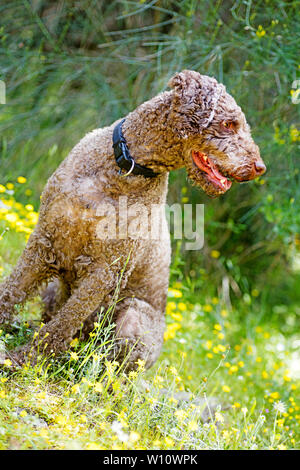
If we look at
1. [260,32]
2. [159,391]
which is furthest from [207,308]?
[260,32]

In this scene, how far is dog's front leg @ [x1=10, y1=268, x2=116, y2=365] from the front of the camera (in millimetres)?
2676

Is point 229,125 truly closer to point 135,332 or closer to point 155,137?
point 155,137

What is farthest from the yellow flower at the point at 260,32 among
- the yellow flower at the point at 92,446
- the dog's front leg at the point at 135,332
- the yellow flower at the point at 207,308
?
the yellow flower at the point at 92,446

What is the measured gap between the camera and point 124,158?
256 cm

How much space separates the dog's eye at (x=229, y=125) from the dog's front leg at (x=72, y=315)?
895 millimetres

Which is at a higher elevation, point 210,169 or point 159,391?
point 210,169

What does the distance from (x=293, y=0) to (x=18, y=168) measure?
3021 millimetres

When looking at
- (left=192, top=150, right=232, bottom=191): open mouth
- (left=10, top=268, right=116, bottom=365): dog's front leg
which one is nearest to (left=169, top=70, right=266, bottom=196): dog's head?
(left=192, top=150, right=232, bottom=191): open mouth

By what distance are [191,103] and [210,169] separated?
325mm

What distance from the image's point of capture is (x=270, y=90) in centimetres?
511

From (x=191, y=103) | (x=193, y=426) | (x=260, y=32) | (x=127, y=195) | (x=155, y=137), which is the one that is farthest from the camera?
(x=260, y=32)

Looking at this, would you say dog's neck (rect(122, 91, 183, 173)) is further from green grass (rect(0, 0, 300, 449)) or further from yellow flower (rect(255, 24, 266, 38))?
yellow flower (rect(255, 24, 266, 38))
